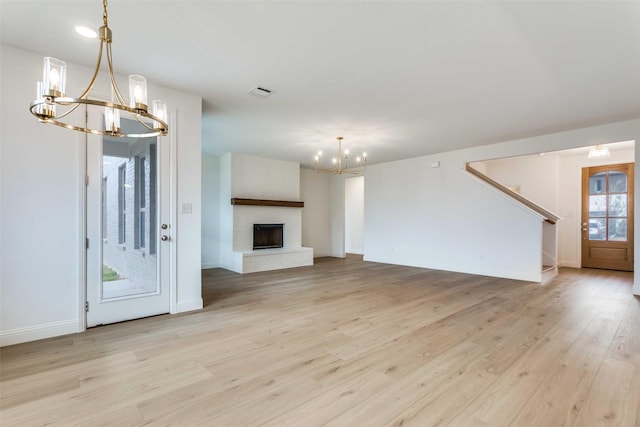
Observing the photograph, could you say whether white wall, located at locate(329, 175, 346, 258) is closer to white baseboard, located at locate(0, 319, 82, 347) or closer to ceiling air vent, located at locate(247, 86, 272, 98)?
ceiling air vent, located at locate(247, 86, 272, 98)

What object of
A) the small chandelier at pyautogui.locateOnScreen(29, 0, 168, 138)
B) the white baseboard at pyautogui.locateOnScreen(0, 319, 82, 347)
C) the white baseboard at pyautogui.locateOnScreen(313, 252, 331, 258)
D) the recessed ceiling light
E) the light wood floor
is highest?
the recessed ceiling light

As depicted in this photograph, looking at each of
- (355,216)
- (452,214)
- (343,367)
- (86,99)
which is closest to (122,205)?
(86,99)

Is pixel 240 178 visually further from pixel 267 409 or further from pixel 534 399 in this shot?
pixel 534 399

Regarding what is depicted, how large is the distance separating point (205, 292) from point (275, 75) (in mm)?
3335

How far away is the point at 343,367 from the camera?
227 cm

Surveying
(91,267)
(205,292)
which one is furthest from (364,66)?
(205,292)

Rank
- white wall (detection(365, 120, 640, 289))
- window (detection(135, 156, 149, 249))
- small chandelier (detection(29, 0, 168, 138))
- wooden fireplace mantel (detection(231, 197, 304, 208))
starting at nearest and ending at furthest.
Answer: small chandelier (detection(29, 0, 168, 138)) → window (detection(135, 156, 149, 249)) → white wall (detection(365, 120, 640, 289)) → wooden fireplace mantel (detection(231, 197, 304, 208))

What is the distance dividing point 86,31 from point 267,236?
5.31m

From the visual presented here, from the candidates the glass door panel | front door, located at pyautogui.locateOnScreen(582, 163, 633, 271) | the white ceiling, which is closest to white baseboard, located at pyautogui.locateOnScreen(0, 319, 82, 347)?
the glass door panel

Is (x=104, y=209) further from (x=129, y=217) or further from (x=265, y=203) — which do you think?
(x=265, y=203)

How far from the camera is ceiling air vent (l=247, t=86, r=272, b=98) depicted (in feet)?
11.1

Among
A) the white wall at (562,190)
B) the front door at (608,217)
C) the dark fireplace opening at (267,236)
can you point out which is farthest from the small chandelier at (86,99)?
the front door at (608,217)

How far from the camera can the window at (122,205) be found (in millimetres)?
3227

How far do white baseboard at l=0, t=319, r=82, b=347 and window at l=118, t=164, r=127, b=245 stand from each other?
89cm
